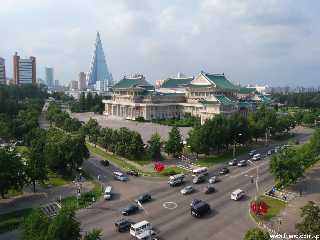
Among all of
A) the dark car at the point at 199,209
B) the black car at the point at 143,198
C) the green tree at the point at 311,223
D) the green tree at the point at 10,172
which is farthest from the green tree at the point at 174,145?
the green tree at the point at 311,223

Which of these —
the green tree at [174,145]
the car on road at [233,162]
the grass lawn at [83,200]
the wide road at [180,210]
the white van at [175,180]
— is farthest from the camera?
the green tree at [174,145]

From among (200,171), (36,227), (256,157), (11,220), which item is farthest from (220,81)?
(36,227)

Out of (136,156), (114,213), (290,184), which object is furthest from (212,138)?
(114,213)

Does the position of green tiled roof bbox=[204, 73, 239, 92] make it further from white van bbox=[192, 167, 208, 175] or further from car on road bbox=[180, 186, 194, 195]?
car on road bbox=[180, 186, 194, 195]

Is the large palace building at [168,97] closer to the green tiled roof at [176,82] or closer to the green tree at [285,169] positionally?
the green tiled roof at [176,82]

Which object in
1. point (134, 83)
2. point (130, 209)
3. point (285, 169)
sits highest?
point (134, 83)

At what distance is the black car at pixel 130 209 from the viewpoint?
99.8ft

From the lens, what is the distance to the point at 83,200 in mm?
33844

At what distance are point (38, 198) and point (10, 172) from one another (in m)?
4.17

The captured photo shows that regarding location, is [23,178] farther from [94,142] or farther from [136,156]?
[94,142]

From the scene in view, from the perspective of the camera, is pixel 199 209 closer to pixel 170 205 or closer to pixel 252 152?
pixel 170 205

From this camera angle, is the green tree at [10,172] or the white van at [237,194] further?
the white van at [237,194]

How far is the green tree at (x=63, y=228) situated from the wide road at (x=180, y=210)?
6.25 m

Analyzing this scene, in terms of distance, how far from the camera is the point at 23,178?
33.7m
